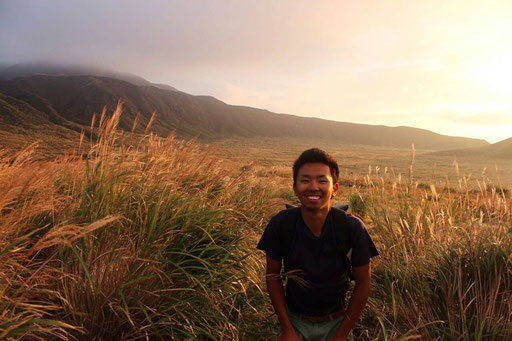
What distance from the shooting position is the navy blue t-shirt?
6.12 ft

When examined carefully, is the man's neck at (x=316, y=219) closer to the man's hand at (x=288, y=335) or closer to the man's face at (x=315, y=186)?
the man's face at (x=315, y=186)

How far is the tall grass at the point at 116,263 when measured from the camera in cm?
151

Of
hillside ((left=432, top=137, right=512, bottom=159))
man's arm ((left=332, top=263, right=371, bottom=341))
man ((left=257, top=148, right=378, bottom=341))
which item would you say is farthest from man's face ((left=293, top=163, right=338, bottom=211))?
hillside ((left=432, top=137, right=512, bottom=159))

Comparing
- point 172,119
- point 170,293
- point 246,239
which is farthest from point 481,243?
point 172,119

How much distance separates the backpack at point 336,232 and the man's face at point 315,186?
105 millimetres

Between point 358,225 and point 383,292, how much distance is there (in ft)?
2.31

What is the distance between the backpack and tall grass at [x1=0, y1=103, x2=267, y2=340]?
0.40 metres

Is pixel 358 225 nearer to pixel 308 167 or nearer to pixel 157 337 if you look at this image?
pixel 308 167

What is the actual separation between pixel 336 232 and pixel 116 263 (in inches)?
56.0

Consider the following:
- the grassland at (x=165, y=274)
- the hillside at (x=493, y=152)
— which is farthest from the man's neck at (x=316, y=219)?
the hillside at (x=493, y=152)

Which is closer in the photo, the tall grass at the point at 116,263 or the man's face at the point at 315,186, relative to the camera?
the tall grass at the point at 116,263

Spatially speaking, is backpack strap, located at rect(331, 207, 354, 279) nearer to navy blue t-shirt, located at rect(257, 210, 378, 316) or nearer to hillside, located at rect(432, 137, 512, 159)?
navy blue t-shirt, located at rect(257, 210, 378, 316)

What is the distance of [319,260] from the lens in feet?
6.26

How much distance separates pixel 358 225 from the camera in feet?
6.17
